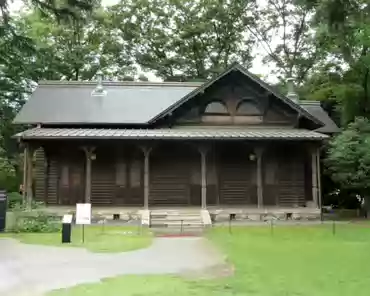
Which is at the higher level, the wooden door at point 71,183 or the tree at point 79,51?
the tree at point 79,51

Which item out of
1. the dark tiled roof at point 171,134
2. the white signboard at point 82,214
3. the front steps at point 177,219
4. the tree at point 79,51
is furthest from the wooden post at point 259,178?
the tree at point 79,51

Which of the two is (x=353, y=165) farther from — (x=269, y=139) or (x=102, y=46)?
(x=102, y=46)

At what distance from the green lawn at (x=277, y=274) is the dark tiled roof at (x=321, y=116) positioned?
516 inches

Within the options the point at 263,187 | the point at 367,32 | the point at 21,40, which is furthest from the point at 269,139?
the point at 21,40

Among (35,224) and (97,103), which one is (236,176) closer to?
(97,103)

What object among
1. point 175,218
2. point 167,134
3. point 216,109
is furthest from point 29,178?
point 216,109

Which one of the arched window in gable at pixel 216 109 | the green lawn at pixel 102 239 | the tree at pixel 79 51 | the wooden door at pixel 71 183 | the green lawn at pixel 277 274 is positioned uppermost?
the tree at pixel 79 51

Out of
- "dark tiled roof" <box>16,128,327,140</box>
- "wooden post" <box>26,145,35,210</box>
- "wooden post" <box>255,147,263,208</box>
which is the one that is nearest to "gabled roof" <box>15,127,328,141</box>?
"dark tiled roof" <box>16,128,327,140</box>

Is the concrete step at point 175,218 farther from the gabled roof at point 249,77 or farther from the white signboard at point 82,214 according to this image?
the white signboard at point 82,214

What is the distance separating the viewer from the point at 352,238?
1634 centimetres

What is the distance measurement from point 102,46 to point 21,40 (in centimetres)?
3013

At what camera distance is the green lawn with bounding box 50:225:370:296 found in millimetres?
7984

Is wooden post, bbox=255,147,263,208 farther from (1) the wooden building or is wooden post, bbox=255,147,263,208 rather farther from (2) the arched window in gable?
(2) the arched window in gable

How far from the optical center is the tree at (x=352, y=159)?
79.7 feet
